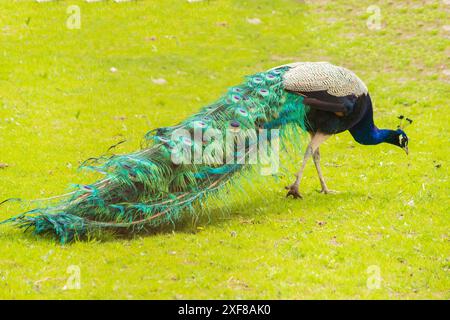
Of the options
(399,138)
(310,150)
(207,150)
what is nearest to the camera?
(207,150)

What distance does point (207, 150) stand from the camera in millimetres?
10320

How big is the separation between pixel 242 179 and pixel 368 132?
2.70 m

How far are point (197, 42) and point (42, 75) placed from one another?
18.3ft

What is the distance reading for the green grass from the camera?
8.91 m

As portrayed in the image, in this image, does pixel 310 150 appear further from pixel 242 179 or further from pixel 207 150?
pixel 207 150

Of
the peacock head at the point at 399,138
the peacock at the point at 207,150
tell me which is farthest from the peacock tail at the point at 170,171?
the peacock head at the point at 399,138

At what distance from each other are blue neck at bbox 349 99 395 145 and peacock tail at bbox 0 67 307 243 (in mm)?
1456

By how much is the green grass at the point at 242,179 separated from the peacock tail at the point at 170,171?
1.02 feet

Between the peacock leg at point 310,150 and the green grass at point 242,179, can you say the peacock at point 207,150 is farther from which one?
the green grass at point 242,179

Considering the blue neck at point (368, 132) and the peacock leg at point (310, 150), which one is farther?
the blue neck at point (368, 132)

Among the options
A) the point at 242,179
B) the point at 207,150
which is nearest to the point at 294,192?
the point at 242,179

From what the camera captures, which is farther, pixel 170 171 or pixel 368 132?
pixel 368 132

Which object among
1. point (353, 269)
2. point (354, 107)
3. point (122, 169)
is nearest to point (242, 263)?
point (353, 269)

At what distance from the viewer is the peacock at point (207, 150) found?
980 centimetres
